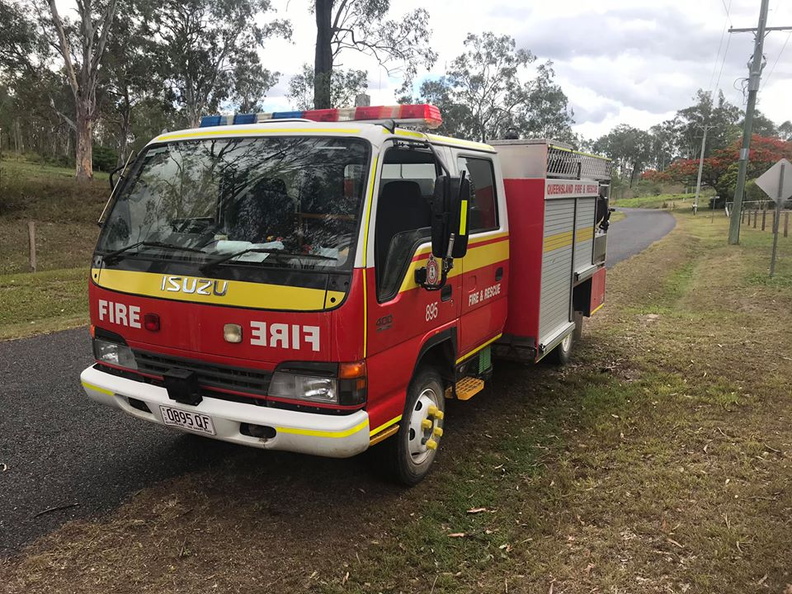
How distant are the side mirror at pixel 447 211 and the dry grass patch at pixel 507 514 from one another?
5.30ft

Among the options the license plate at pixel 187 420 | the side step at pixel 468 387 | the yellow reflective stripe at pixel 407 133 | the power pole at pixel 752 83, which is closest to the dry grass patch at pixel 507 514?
the side step at pixel 468 387

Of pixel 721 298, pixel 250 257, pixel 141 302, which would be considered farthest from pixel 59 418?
pixel 721 298

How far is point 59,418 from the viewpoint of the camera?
4.85 m

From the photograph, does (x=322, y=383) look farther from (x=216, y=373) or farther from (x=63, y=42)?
(x=63, y=42)

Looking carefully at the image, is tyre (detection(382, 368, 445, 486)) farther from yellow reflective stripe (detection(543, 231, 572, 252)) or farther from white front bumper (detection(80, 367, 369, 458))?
yellow reflective stripe (detection(543, 231, 572, 252))

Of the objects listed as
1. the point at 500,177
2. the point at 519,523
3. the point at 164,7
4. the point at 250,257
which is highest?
the point at 164,7

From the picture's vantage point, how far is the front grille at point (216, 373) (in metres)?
3.14

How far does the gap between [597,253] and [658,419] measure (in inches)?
106

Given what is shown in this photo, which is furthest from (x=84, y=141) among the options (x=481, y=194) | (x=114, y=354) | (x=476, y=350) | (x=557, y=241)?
(x=476, y=350)

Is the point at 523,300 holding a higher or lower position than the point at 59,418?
higher

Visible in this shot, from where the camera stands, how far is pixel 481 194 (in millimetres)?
4523

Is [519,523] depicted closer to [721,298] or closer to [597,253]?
[597,253]

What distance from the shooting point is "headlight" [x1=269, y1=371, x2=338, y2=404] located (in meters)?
3.06

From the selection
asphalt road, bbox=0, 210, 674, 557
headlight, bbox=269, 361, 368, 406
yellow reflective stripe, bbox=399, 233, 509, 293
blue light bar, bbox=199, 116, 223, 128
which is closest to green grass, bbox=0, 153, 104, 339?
asphalt road, bbox=0, 210, 674, 557
